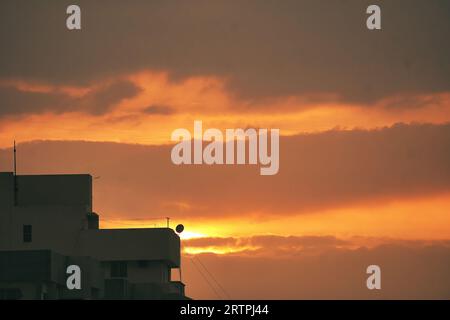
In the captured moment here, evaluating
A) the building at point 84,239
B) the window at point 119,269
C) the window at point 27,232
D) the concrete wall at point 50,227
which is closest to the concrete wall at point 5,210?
the building at point 84,239

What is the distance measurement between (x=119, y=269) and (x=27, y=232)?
42.4 feet

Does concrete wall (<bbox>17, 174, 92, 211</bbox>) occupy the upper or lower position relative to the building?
upper

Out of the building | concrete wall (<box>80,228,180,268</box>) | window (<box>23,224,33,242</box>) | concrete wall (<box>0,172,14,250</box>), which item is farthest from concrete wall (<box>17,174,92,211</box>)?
window (<box>23,224,33,242</box>)

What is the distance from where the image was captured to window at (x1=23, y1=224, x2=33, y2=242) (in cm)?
11273

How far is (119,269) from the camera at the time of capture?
4823 inches

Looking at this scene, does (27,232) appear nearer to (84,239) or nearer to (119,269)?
(84,239)

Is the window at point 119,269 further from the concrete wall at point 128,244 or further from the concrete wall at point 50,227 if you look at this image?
the concrete wall at point 50,227

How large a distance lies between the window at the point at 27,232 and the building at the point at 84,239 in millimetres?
67

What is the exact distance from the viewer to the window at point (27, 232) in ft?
370

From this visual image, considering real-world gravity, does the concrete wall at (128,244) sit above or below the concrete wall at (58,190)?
below

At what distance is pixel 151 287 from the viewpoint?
117 m

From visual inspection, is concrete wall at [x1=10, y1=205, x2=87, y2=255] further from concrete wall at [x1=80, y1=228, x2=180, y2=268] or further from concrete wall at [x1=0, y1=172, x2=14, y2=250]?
concrete wall at [x1=80, y1=228, x2=180, y2=268]

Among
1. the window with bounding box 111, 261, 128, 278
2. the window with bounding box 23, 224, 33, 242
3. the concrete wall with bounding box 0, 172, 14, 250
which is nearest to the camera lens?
the concrete wall with bounding box 0, 172, 14, 250
